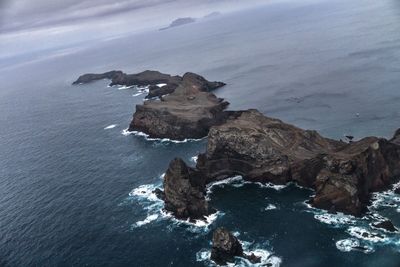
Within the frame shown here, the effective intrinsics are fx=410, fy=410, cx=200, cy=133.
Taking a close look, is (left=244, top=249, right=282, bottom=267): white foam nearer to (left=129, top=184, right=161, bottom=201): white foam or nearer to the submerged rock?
the submerged rock

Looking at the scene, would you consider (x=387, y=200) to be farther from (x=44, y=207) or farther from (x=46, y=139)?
(x=46, y=139)

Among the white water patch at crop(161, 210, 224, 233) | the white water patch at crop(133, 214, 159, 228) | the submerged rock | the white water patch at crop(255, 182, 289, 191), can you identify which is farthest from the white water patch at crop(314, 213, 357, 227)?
the white water patch at crop(133, 214, 159, 228)

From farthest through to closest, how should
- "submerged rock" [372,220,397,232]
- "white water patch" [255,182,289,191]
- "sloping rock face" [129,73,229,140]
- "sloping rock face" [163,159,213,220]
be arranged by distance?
"sloping rock face" [129,73,229,140], "white water patch" [255,182,289,191], "sloping rock face" [163,159,213,220], "submerged rock" [372,220,397,232]

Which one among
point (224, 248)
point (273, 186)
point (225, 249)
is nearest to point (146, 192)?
point (273, 186)

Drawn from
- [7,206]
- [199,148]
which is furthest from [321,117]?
[7,206]

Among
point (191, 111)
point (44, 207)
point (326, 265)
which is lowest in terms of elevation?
point (326, 265)

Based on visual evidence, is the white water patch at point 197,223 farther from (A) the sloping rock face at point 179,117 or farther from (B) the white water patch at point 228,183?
(A) the sloping rock face at point 179,117
